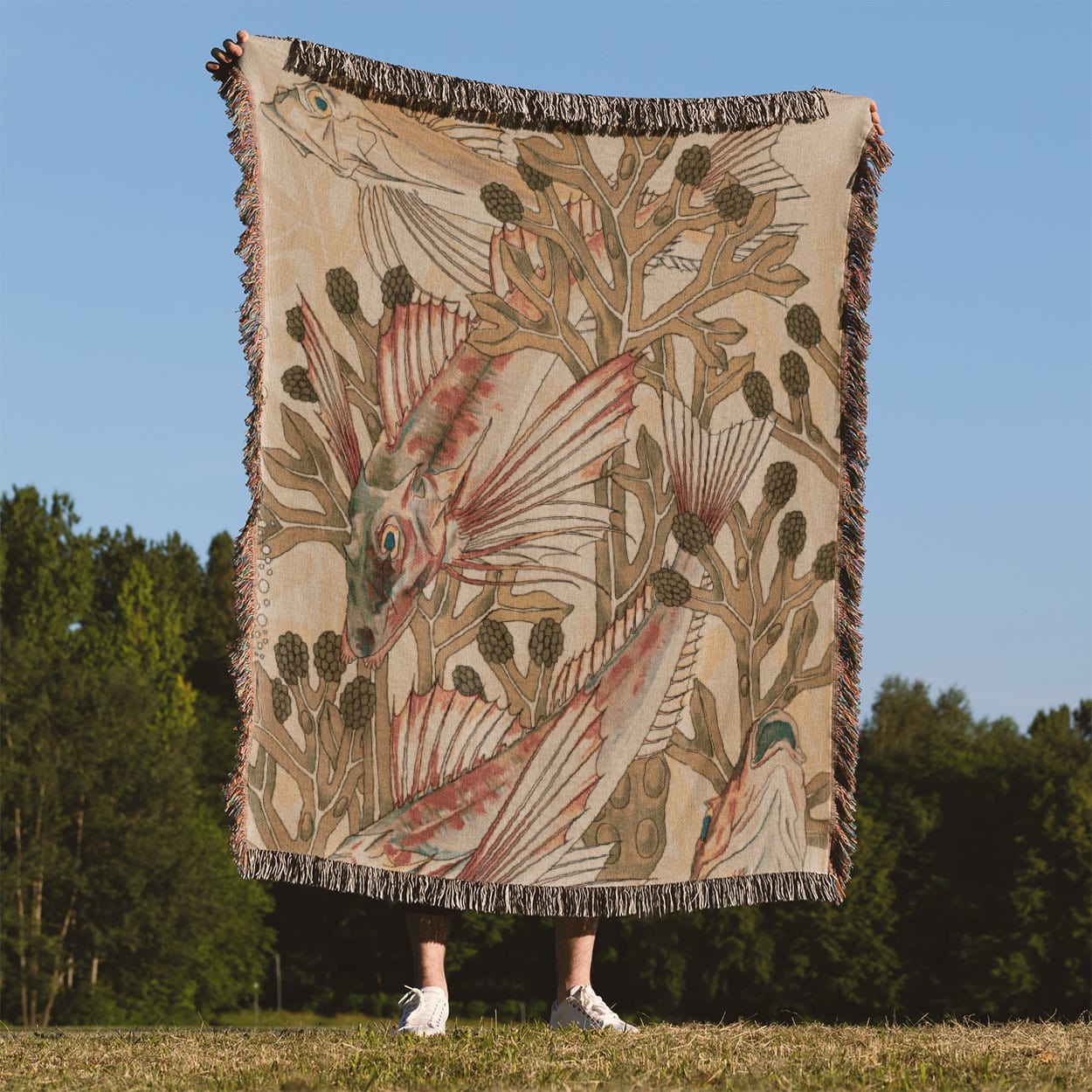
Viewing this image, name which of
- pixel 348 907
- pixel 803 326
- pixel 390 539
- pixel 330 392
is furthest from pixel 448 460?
pixel 348 907

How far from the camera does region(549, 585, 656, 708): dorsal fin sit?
226 inches

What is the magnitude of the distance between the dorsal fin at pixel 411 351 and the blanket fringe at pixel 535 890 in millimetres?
1634

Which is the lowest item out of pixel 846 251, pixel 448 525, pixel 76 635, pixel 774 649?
pixel 774 649

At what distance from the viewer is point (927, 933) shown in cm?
3372

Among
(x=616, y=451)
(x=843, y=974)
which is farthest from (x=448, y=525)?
(x=843, y=974)

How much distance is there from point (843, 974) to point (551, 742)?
94.1 ft

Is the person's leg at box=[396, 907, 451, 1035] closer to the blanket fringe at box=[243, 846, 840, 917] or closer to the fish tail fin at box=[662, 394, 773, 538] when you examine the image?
the blanket fringe at box=[243, 846, 840, 917]

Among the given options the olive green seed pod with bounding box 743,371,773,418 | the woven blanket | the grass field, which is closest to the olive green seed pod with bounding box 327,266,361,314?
the woven blanket

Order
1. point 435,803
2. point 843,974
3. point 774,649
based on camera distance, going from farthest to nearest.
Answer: point 843,974, point 774,649, point 435,803

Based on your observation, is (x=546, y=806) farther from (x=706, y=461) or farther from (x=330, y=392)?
(x=330, y=392)

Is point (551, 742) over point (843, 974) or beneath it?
over

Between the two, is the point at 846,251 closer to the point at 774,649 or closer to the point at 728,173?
the point at 728,173

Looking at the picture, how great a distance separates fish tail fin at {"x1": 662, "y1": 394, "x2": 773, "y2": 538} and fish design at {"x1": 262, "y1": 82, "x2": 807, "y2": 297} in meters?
0.89

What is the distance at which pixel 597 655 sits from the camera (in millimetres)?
5773
